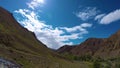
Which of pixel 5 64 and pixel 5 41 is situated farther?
pixel 5 41

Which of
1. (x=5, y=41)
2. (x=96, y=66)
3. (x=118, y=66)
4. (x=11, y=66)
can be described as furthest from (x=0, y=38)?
(x=11, y=66)

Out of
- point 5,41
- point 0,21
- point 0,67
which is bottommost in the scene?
point 0,67

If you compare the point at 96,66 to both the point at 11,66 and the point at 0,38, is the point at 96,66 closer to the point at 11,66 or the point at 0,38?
the point at 0,38

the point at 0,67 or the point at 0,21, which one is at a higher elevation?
the point at 0,21

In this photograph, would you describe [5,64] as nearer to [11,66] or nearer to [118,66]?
[11,66]

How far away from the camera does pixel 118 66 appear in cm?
9975

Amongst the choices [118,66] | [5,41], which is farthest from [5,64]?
[5,41]

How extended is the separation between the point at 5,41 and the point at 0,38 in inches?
135

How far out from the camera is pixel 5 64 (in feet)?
87.7

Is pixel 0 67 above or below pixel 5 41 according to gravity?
below

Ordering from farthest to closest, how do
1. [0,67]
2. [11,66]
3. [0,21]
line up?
[0,21], [11,66], [0,67]

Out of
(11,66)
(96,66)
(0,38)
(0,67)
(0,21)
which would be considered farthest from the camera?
(0,21)

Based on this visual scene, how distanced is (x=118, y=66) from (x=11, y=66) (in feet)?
264

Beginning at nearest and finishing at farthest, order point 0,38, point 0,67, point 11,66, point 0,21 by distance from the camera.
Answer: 1. point 0,67
2. point 11,66
3. point 0,38
4. point 0,21
